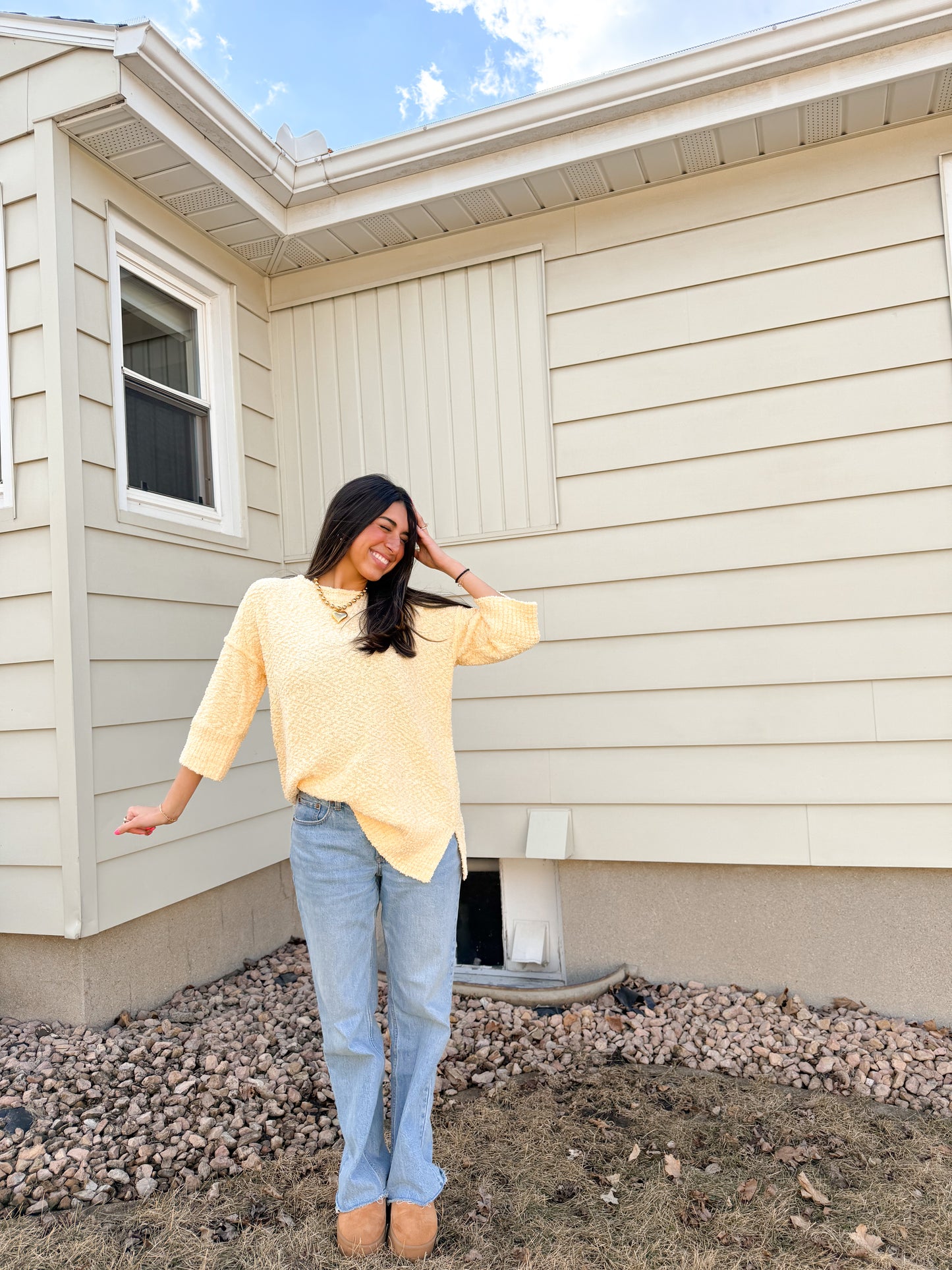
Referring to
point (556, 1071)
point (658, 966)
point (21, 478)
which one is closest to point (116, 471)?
point (21, 478)

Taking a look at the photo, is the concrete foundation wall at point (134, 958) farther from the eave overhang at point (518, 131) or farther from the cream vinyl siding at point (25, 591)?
the eave overhang at point (518, 131)

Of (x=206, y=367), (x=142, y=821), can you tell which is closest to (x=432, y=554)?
(x=142, y=821)

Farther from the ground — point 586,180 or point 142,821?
point 586,180

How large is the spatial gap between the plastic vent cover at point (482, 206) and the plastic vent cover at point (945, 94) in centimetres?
150

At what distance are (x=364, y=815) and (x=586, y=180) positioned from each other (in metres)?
2.54

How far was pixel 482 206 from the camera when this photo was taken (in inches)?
124

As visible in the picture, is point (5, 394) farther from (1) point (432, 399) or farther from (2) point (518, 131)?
(2) point (518, 131)

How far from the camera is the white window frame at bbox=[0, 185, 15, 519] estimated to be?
2689mm

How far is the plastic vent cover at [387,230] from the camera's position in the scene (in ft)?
10.6

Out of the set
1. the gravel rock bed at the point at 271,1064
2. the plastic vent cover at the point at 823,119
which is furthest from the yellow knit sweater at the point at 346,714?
the plastic vent cover at the point at 823,119

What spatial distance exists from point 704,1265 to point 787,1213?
0.29m

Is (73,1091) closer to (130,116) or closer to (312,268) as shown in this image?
(130,116)

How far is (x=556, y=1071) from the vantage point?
100 inches

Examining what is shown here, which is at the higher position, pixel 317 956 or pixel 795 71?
pixel 795 71
